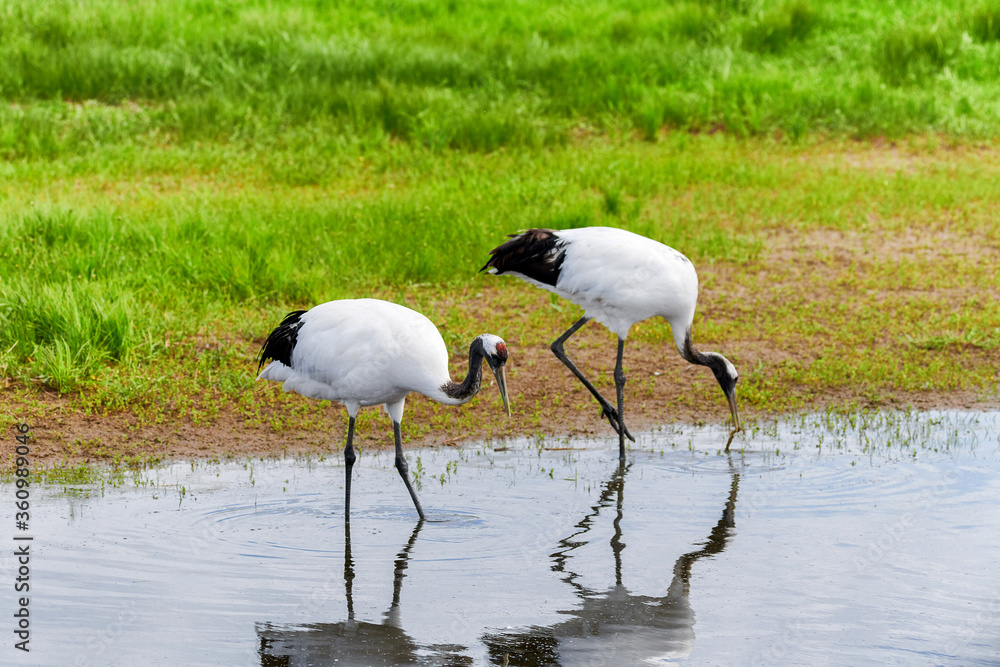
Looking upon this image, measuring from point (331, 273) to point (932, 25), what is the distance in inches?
440

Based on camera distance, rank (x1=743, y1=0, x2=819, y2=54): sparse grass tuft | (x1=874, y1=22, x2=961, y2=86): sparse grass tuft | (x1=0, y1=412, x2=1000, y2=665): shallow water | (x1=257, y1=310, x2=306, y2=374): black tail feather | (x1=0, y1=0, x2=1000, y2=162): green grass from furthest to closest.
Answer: (x1=743, y1=0, x2=819, y2=54): sparse grass tuft → (x1=874, y1=22, x2=961, y2=86): sparse grass tuft → (x1=0, y1=0, x2=1000, y2=162): green grass → (x1=257, y1=310, x2=306, y2=374): black tail feather → (x1=0, y1=412, x2=1000, y2=665): shallow water

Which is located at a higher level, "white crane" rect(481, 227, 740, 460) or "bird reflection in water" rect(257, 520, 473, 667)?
"white crane" rect(481, 227, 740, 460)

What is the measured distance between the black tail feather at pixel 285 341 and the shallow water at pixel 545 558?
0.58 meters

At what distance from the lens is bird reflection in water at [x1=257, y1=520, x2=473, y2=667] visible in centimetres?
406

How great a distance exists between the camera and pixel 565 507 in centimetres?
555

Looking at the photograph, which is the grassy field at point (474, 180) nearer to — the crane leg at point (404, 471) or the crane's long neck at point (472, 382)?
the crane leg at point (404, 471)

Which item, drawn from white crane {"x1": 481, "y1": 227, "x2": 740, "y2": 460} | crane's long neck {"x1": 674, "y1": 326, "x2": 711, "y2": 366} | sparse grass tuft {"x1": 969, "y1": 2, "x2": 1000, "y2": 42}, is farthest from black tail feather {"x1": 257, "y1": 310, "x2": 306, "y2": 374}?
sparse grass tuft {"x1": 969, "y1": 2, "x2": 1000, "y2": 42}

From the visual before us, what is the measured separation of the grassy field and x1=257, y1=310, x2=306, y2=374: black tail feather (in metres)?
0.73

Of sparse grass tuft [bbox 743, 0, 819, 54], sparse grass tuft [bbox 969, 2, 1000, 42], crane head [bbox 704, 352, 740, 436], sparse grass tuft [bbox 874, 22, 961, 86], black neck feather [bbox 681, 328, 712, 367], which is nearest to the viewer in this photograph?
crane head [bbox 704, 352, 740, 436]

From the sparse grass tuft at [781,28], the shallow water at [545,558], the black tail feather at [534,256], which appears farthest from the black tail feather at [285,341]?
the sparse grass tuft at [781,28]

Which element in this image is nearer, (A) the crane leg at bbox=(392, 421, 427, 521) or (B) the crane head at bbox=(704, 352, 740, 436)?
(A) the crane leg at bbox=(392, 421, 427, 521)

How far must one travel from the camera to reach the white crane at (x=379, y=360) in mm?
5359

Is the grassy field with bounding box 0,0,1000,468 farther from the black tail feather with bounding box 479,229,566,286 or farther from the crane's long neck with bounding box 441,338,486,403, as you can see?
the crane's long neck with bounding box 441,338,486,403

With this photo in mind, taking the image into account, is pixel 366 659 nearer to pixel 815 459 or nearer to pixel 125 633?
pixel 125 633
